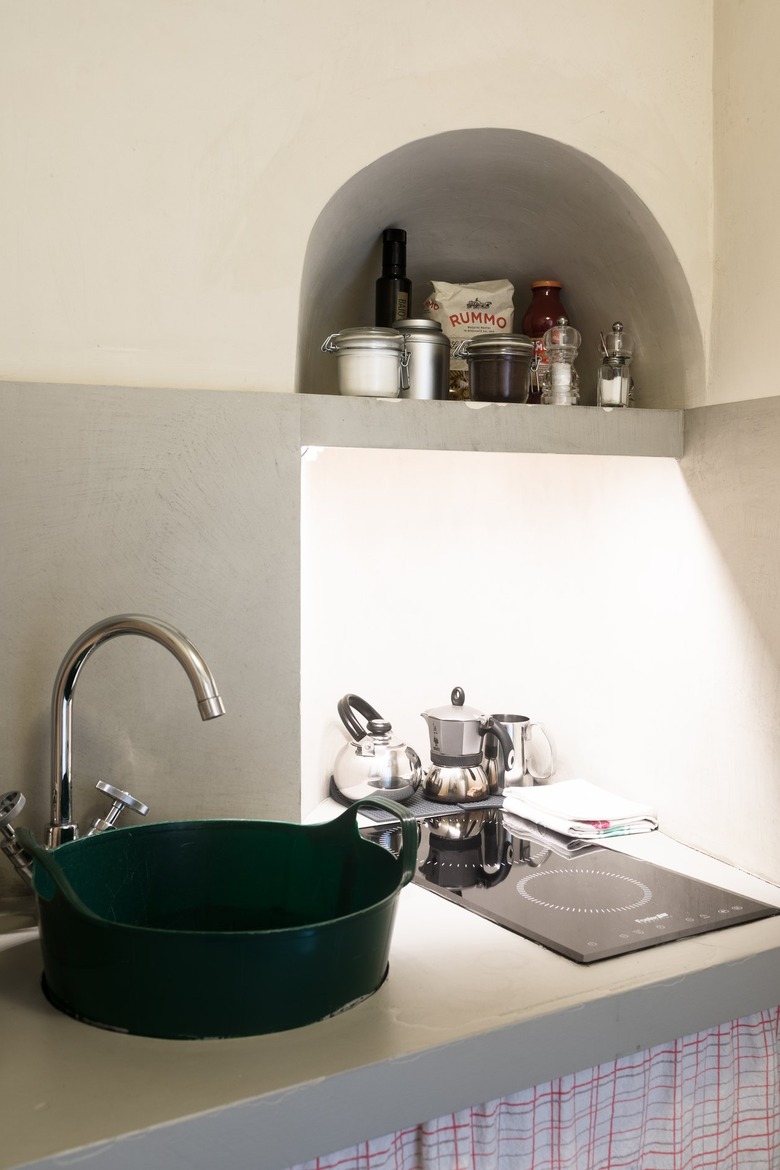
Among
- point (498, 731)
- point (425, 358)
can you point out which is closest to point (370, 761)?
point (498, 731)

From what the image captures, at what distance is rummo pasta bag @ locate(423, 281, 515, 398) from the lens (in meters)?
1.74

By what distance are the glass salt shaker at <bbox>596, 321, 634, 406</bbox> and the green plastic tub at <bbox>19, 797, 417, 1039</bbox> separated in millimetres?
840

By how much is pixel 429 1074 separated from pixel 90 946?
368mm

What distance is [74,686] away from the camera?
1237 millimetres

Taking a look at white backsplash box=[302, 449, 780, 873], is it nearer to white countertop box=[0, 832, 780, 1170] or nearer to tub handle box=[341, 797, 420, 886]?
white countertop box=[0, 832, 780, 1170]

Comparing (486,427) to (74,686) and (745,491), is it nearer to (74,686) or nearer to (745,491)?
(745,491)

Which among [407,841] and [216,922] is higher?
[407,841]

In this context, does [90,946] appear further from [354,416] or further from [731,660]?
[731,660]

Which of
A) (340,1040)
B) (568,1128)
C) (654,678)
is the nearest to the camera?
(340,1040)

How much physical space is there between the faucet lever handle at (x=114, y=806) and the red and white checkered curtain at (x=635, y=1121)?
0.46m

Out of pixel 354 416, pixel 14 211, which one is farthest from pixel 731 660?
pixel 14 211

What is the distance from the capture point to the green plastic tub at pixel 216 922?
0.99 metres

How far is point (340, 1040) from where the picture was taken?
3.34ft

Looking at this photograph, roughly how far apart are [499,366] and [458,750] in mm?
736
